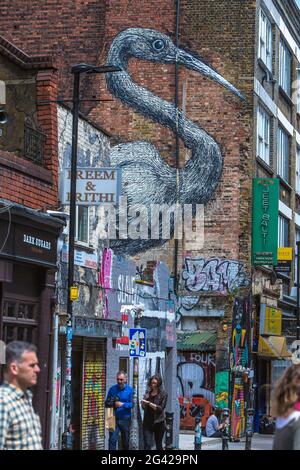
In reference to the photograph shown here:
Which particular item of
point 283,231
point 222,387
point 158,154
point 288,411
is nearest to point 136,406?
point 222,387

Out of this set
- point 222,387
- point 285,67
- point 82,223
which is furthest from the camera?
point 285,67

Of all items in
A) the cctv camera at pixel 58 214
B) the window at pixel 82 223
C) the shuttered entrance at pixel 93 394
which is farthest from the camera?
the window at pixel 82 223

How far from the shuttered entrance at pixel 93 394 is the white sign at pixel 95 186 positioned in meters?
3.18

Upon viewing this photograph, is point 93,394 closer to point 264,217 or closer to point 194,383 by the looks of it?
point 194,383

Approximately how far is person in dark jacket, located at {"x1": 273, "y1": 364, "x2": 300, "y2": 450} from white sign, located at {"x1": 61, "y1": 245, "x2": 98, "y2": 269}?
12881mm

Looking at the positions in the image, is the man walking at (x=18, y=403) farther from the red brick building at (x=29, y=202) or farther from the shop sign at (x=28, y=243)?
the shop sign at (x=28, y=243)

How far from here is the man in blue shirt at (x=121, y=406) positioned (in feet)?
68.6

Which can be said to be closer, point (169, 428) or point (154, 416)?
point (154, 416)

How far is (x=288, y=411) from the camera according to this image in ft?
27.8

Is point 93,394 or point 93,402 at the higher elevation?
point 93,394

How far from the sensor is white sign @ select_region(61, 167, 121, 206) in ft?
69.1

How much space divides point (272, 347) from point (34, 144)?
19870 millimetres

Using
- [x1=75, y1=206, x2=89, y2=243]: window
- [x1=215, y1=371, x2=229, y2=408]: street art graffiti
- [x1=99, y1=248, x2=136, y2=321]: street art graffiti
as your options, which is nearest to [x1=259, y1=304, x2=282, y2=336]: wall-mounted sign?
Answer: [x1=215, y1=371, x2=229, y2=408]: street art graffiti

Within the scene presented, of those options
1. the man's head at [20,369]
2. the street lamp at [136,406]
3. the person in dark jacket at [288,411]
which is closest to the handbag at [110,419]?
the street lamp at [136,406]
